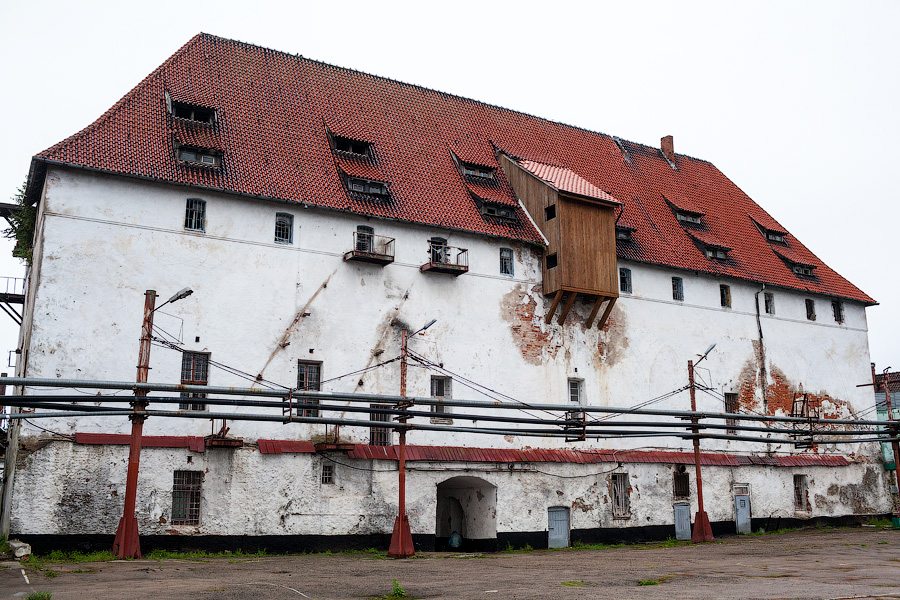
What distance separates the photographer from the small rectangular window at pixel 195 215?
90.0ft

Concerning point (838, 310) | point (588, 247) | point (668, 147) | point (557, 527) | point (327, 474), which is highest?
point (668, 147)

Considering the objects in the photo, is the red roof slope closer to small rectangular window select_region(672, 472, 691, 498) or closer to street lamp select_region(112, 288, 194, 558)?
street lamp select_region(112, 288, 194, 558)

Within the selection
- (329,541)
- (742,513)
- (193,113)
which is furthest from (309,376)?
(742,513)

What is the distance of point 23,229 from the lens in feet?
101

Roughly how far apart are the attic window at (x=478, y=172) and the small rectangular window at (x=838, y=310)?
69.8 feet

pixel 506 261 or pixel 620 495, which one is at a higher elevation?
pixel 506 261

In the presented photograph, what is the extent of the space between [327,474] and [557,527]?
32.8 ft

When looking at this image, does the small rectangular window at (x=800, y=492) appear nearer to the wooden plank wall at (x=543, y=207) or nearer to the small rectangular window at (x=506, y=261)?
the wooden plank wall at (x=543, y=207)

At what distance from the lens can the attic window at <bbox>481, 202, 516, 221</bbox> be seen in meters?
34.0

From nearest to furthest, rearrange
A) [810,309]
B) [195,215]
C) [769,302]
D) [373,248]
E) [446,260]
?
[195,215], [373,248], [446,260], [769,302], [810,309]

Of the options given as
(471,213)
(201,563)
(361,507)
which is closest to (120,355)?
(201,563)

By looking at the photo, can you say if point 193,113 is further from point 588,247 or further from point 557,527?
point 557,527

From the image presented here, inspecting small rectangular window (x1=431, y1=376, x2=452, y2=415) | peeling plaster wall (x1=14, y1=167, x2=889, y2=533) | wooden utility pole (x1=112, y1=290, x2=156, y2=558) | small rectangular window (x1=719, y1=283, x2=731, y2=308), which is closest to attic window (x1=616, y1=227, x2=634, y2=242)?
peeling plaster wall (x1=14, y1=167, x2=889, y2=533)

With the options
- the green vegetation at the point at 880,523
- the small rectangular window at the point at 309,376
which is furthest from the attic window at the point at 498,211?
the green vegetation at the point at 880,523
